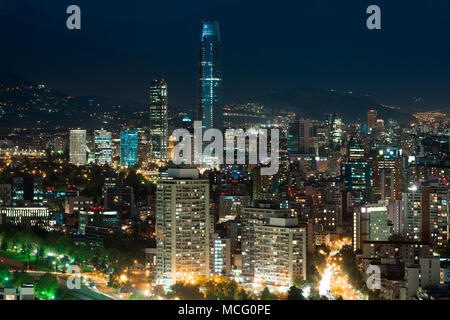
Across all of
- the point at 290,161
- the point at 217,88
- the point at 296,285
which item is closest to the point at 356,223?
the point at 296,285

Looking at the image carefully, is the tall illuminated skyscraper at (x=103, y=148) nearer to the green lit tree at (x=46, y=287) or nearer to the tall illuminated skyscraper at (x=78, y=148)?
the tall illuminated skyscraper at (x=78, y=148)

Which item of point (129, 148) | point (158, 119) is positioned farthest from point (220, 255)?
point (158, 119)

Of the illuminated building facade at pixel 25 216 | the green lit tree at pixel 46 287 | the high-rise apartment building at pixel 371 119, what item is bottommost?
the green lit tree at pixel 46 287

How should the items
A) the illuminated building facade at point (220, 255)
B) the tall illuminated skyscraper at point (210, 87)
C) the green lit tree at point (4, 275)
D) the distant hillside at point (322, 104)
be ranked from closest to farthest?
the green lit tree at point (4, 275) < the illuminated building facade at point (220, 255) < the distant hillside at point (322, 104) < the tall illuminated skyscraper at point (210, 87)

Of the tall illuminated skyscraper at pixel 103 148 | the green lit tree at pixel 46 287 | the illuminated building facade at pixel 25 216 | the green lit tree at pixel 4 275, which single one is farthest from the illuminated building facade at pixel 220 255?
the tall illuminated skyscraper at pixel 103 148

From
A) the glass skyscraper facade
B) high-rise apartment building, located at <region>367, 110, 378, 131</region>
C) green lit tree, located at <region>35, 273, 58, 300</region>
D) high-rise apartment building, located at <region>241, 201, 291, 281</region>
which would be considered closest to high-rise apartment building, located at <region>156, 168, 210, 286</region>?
high-rise apartment building, located at <region>241, 201, 291, 281</region>

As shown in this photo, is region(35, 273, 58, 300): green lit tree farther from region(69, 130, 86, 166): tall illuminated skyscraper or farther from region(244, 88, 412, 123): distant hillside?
region(69, 130, 86, 166): tall illuminated skyscraper

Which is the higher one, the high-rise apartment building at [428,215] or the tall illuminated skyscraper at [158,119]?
the tall illuminated skyscraper at [158,119]

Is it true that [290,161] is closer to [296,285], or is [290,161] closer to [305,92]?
[305,92]
